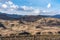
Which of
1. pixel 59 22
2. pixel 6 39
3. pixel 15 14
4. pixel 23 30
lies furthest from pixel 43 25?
pixel 6 39

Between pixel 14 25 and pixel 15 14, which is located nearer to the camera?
pixel 14 25

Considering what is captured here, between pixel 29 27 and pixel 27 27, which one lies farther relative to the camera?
pixel 29 27

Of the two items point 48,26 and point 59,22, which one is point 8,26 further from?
point 59,22

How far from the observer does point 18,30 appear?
170 feet

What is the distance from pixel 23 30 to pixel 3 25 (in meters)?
6.15

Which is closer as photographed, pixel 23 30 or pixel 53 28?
pixel 23 30

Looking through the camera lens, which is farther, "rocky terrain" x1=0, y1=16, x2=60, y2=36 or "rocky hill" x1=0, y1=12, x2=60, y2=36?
"rocky hill" x1=0, y1=12, x2=60, y2=36

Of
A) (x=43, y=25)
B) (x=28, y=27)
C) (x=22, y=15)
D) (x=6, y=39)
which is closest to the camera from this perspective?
(x=6, y=39)

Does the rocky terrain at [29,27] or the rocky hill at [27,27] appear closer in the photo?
the rocky terrain at [29,27]

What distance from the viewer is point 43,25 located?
2355 inches

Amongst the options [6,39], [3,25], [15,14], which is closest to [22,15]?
[15,14]

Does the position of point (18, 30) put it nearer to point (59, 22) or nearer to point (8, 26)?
point (8, 26)

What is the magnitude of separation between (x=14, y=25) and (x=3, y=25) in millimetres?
3062

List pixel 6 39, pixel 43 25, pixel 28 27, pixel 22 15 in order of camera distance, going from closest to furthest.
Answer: pixel 6 39 < pixel 28 27 < pixel 43 25 < pixel 22 15
